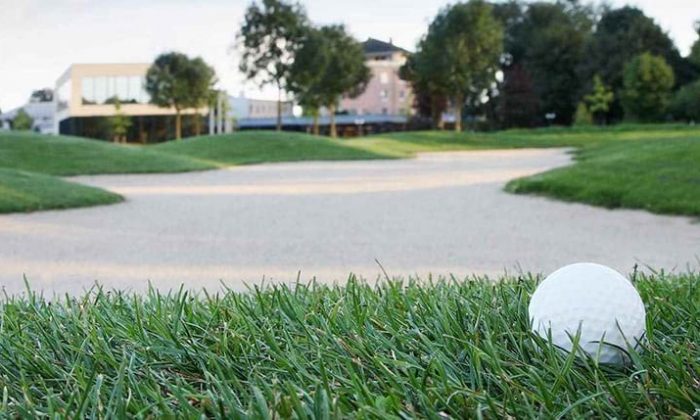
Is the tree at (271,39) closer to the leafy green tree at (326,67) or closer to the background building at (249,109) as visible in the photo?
the leafy green tree at (326,67)

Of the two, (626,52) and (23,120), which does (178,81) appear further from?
(626,52)

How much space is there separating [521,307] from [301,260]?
9.88 feet

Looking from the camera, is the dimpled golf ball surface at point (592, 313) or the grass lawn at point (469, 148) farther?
the grass lawn at point (469, 148)

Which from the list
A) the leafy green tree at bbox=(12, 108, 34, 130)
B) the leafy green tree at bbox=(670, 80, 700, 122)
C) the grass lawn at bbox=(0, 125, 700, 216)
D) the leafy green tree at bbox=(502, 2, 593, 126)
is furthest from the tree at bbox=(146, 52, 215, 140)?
the leafy green tree at bbox=(670, 80, 700, 122)

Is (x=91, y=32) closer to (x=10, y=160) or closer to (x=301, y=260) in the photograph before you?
(x=301, y=260)

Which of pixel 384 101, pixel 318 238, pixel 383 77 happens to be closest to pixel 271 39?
pixel 383 77

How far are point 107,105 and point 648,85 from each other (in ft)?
94.2

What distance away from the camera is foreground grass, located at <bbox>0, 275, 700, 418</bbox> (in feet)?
4.06

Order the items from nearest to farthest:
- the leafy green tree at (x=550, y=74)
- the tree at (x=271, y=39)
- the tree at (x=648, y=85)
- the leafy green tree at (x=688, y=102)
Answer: the tree at (x=271, y=39)
the leafy green tree at (x=688, y=102)
the tree at (x=648, y=85)
the leafy green tree at (x=550, y=74)

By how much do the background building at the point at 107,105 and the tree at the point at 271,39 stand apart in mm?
8713

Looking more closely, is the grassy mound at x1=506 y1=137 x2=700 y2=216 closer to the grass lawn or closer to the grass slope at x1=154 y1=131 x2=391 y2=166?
the grass lawn

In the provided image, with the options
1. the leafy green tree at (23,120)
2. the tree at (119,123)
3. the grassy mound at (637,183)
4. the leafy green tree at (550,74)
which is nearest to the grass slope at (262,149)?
the grassy mound at (637,183)

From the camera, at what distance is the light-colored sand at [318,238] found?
4.44 m

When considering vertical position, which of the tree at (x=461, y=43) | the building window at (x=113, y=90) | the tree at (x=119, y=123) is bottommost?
the tree at (x=119, y=123)
